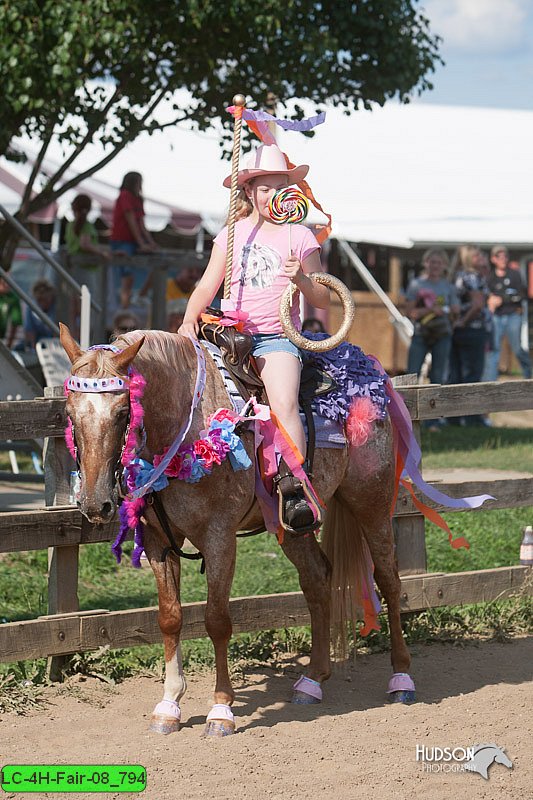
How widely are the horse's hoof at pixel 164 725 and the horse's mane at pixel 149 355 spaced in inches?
57.3

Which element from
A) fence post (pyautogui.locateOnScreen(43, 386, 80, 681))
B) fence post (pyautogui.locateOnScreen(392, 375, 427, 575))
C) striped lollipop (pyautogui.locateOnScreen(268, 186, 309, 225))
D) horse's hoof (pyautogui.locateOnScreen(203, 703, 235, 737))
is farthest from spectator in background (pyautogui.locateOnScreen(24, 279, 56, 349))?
horse's hoof (pyautogui.locateOnScreen(203, 703, 235, 737))

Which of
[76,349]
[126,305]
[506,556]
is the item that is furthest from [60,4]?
[76,349]

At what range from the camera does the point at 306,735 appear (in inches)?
185

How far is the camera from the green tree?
9984mm

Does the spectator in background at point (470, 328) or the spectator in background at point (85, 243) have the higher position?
the spectator in background at point (85, 243)

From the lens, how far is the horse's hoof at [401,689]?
527 centimetres

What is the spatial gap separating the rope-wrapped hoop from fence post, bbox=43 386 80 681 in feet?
4.03

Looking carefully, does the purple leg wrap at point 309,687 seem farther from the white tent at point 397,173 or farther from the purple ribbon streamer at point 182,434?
the white tent at point 397,173

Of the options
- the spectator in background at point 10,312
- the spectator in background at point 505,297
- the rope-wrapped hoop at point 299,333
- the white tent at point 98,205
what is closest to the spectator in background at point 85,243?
the spectator in background at point 10,312

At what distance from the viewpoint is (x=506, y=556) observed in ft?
25.6

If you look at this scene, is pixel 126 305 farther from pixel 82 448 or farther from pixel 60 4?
pixel 82 448

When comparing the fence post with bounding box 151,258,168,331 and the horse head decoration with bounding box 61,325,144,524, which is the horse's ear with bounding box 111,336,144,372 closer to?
the horse head decoration with bounding box 61,325,144,524

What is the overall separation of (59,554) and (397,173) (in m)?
15.3

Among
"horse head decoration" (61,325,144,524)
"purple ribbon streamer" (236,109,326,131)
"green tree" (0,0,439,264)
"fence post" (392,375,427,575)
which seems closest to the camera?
"horse head decoration" (61,325,144,524)
